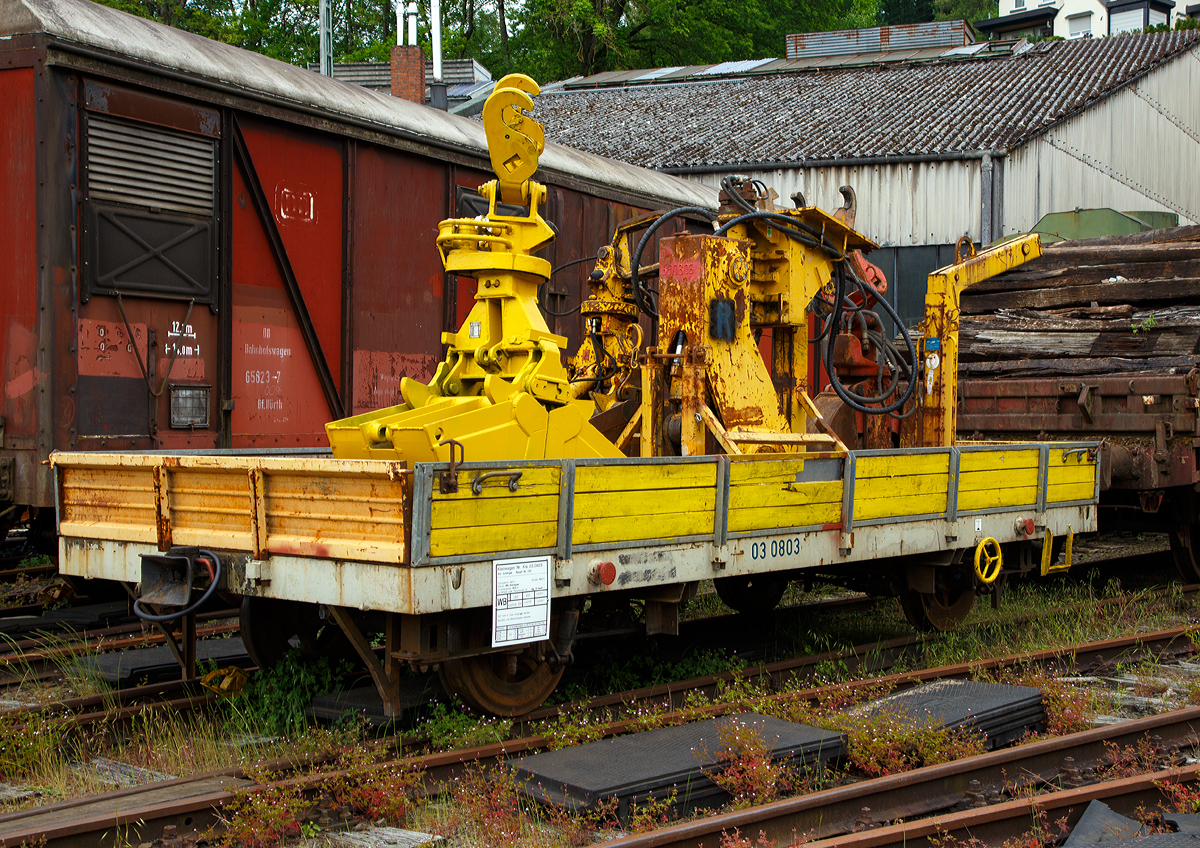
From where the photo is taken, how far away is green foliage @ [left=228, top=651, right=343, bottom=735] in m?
5.69

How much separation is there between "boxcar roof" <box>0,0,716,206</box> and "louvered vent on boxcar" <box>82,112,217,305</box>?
49cm

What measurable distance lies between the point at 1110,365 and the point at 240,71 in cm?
813

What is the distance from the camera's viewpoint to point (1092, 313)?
1116 cm

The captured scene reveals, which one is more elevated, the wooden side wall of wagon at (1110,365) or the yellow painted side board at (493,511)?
the wooden side wall of wagon at (1110,365)

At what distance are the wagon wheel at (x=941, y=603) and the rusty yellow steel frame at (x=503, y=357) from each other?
2.69 metres

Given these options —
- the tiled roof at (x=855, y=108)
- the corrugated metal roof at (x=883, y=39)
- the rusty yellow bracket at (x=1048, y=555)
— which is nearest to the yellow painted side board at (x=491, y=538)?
the rusty yellow bracket at (x=1048, y=555)

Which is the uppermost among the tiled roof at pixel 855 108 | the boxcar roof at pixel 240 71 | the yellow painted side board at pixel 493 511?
the tiled roof at pixel 855 108

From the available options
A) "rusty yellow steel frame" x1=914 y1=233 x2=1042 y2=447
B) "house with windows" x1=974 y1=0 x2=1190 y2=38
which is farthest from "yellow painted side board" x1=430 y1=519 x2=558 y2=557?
"house with windows" x1=974 y1=0 x2=1190 y2=38

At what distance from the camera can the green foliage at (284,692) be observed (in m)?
5.69

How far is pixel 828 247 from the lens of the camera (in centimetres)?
733

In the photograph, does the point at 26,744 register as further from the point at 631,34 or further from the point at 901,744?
the point at 631,34

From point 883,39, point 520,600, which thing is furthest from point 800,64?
point 520,600

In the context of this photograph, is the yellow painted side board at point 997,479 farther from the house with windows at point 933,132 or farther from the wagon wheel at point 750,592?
the house with windows at point 933,132

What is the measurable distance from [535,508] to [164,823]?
6.49 ft
